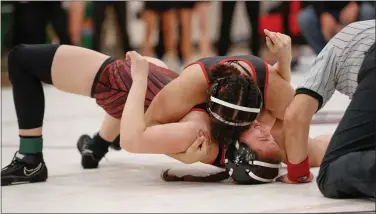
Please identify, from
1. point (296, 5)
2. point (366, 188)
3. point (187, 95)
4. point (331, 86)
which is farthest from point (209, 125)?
point (296, 5)

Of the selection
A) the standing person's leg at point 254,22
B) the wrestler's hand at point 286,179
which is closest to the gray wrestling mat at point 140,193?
the wrestler's hand at point 286,179

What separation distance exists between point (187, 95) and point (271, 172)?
36 centimetres

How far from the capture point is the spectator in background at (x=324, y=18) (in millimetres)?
3289

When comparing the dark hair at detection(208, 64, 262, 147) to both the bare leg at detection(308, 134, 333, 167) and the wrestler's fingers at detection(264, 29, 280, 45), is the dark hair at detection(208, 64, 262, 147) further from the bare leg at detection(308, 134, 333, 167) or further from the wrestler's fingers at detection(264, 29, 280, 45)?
the bare leg at detection(308, 134, 333, 167)

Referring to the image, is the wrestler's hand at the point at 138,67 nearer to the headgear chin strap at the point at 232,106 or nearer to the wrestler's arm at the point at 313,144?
the headgear chin strap at the point at 232,106

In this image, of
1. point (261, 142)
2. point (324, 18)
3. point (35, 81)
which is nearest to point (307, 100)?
point (261, 142)

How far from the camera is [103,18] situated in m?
4.71

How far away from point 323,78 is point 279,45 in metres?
0.21

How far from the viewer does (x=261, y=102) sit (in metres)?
2.21

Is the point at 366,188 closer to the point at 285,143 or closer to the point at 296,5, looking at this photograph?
the point at 285,143

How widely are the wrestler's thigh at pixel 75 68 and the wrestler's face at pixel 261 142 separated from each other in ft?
1.86

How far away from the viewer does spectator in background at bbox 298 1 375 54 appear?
329 centimetres

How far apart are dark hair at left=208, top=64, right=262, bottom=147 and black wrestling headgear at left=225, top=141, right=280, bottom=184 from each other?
0.04m

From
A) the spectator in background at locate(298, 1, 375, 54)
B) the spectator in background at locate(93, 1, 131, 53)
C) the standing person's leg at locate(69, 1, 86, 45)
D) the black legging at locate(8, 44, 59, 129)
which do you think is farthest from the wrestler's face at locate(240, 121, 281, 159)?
the standing person's leg at locate(69, 1, 86, 45)
